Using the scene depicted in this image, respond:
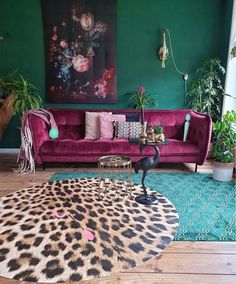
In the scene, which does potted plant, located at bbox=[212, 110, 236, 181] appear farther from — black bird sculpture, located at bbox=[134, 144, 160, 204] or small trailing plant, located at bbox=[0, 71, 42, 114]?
small trailing plant, located at bbox=[0, 71, 42, 114]

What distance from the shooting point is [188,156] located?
345 cm

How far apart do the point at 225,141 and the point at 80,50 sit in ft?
8.90

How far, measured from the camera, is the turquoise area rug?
6.77ft

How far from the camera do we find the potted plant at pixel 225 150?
124 inches

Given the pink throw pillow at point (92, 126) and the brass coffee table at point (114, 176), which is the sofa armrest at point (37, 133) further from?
the brass coffee table at point (114, 176)

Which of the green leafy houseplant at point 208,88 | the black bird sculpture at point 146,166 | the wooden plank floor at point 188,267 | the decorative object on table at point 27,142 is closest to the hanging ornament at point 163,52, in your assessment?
the green leafy houseplant at point 208,88

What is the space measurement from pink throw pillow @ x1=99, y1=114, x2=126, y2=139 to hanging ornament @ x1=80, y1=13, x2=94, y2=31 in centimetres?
154

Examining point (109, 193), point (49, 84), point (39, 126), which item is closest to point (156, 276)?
point (109, 193)

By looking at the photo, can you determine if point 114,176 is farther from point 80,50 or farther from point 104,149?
point 80,50

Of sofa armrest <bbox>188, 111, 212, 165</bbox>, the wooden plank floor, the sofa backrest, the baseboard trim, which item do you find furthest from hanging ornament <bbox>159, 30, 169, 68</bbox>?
the wooden plank floor

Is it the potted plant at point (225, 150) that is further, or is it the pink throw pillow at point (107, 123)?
the pink throw pillow at point (107, 123)

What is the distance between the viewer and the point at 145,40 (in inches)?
167

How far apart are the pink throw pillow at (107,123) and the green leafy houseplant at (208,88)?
53.2 inches

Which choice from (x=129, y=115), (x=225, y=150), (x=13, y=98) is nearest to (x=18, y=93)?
(x=13, y=98)
